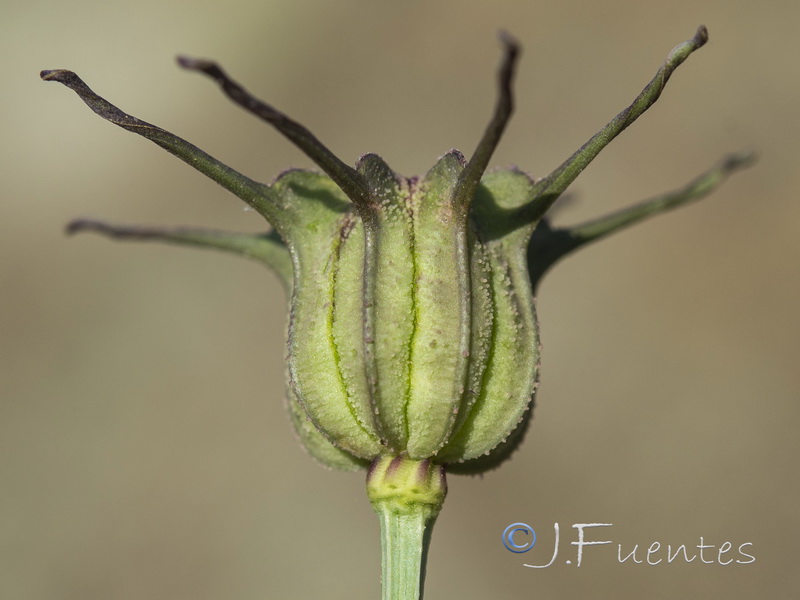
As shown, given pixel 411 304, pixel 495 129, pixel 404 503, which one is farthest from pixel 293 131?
pixel 404 503

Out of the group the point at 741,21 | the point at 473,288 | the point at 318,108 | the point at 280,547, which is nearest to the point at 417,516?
the point at 473,288

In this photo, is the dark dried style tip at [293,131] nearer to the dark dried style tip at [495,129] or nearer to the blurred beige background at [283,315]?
the dark dried style tip at [495,129]

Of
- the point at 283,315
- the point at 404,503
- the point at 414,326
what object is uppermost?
the point at 283,315

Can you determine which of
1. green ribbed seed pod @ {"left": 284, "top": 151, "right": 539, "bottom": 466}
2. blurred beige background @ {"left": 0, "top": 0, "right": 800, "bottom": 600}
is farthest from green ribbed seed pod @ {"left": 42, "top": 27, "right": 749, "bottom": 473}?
blurred beige background @ {"left": 0, "top": 0, "right": 800, "bottom": 600}

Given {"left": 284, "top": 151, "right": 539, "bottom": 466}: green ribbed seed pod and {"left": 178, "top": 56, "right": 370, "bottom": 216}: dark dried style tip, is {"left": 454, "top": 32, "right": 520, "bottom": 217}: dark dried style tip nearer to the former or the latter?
{"left": 284, "top": 151, "right": 539, "bottom": 466}: green ribbed seed pod

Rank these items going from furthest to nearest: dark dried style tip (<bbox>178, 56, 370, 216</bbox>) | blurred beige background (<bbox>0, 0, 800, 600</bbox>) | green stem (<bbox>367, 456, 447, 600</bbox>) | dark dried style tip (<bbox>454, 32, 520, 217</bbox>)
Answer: blurred beige background (<bbox>0, 0, 800, 600</bbox>) < green stem (<bbox>367, 456, 447, 600</bbox>) < dark dried style tip (<bbox>178, 56, 370, 216</bbox>) < dark dried style tip (<bbox>454, 32, 520, 217</bbox>)

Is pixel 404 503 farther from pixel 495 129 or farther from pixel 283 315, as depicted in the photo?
pixel 283 315
